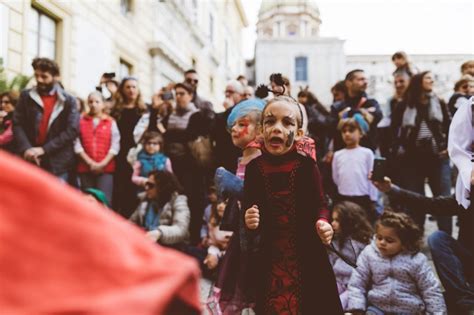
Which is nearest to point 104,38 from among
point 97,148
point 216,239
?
point 97,148

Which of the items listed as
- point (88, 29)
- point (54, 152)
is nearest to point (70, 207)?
point (54, 152)

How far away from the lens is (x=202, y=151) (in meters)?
5.16

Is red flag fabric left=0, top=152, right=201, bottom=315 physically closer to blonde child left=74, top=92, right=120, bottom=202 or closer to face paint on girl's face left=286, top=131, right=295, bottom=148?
face paint on girl's face left=286, top=131, right=295, bottom=148

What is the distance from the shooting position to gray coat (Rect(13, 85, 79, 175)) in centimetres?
501

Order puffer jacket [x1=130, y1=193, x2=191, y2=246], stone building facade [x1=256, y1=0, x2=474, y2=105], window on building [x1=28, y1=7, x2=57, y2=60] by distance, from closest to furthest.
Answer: puffer jacket [x1=130, y1=193, x2=191, y2=246]
window on building [x1=28, y1=7, x2=57, y2=60]
stone building facade [x1=256, y1=0, x2=474, y2=105]

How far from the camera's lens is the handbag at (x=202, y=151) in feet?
16.9

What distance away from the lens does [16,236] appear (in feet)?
2.20

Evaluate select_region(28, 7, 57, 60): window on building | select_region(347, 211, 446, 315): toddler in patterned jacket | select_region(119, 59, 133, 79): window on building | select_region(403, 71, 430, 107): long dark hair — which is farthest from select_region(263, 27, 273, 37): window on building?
select_region(347, 211, 446, 315): toddler in patterned jacket

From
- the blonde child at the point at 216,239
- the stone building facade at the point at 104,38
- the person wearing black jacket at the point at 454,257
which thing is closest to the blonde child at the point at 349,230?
the person wearing black jacket at the point at 454,257

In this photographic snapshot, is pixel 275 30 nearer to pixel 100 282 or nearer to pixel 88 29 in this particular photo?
pixel 88 29

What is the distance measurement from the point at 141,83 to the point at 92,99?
8143 millimetres

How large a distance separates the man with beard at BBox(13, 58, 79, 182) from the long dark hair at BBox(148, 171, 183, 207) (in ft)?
3.31

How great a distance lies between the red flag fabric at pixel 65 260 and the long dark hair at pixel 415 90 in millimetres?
4951

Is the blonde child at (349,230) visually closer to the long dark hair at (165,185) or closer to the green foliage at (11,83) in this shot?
the long dark hair at (165,185)
